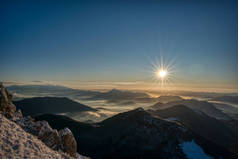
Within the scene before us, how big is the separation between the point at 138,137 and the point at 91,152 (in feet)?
121

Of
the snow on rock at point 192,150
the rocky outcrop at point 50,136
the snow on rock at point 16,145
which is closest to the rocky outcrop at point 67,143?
the rocky outcrop at point 50,136

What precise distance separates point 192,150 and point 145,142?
31.5m

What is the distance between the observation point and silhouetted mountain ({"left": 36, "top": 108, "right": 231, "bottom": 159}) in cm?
9188

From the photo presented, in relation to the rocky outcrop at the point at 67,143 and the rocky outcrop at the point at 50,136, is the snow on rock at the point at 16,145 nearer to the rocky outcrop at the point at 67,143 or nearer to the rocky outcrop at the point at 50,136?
the rocky outcrop at the point at 50,136

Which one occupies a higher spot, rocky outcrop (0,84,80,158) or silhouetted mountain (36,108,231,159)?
rocky outcrop (0,84,80,158)

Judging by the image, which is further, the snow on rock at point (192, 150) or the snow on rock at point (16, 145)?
the snow on rock at point (192, 150)

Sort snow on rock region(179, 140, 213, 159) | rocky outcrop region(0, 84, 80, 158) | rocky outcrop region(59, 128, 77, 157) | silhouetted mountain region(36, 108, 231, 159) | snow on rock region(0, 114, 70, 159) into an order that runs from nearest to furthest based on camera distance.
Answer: snow on rock region(0, 114, 70, 159)
rocky outcrop region(0, 84, 80, 158)
rocky outcrop region(59, 128, 77, 157)
snow on rock region(179, 140, 213, 159)
silhouetted mountain region(36, 108, 231, 159)

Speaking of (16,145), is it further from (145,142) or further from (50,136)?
(145,142)

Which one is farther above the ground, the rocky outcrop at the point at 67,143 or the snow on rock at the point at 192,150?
the rocky outcrop at the point at 67,143

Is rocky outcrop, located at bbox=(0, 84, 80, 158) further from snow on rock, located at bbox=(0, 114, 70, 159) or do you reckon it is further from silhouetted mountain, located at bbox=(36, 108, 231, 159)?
silhouetted mountain, located at bbox=(36, 108, 231, 159)

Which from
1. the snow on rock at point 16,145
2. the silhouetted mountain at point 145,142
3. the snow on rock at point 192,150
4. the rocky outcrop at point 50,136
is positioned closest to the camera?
the snow on rock at point 16,145

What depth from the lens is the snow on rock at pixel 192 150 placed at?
290 ft

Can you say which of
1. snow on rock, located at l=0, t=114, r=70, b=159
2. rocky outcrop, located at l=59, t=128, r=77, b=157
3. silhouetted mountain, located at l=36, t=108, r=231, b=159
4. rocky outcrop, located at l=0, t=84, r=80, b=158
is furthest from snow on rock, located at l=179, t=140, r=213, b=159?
snow on rock, located at l=0, t=114, r=70, b=159

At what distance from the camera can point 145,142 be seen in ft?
333
